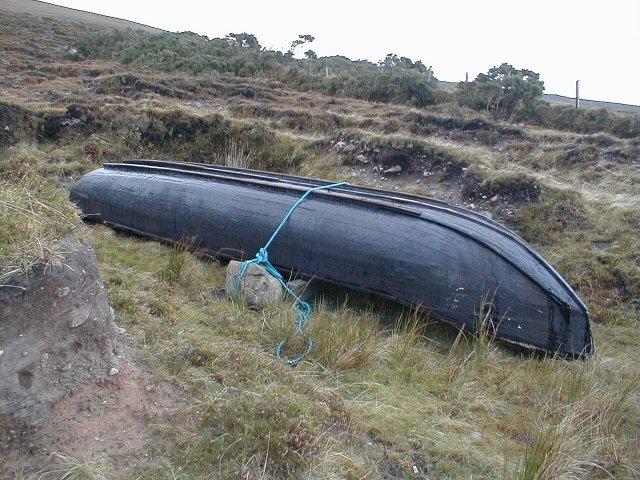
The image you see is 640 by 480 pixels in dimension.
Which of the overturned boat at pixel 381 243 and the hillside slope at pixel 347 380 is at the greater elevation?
the overturned boat at pixel 381 243

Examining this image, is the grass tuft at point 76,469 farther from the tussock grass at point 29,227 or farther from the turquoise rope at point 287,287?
the turquoise rope at point 287,287

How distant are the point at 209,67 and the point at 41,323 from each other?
21.1 metres

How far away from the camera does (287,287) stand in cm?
489

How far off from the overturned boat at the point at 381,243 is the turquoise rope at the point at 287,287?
8 centimetres

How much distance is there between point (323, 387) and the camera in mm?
3371

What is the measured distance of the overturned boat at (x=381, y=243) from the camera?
4527 millimetres

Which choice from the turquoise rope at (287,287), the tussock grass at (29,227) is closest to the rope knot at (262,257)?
the turquoise rope at (287,287)

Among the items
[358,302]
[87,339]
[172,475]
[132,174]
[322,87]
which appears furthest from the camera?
[322,87]

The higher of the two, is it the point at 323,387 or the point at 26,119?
the point at 26,119

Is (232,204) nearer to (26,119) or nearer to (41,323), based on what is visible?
(41,323)

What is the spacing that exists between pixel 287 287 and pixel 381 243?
3.05ft

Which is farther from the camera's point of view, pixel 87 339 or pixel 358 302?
pixel 358 302

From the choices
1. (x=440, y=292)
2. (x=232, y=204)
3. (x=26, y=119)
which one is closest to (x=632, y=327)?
(x=440, y=292)

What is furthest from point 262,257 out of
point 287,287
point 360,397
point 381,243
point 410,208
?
point 360,397
